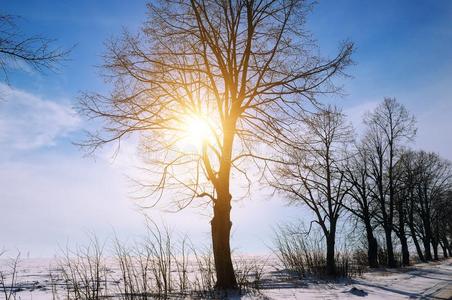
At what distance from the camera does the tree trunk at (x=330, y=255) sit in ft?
48.4

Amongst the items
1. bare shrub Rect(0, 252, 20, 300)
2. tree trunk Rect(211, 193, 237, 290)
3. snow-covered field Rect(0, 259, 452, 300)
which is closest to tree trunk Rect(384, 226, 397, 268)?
snow-covered field Rect(0, 259, 452, 300)

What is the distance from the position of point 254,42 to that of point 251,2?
3.67 feet

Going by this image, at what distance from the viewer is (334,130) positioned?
57.3 ft

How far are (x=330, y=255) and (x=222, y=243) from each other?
869 cm

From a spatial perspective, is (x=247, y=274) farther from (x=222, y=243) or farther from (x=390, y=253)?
(x=390, y=253)

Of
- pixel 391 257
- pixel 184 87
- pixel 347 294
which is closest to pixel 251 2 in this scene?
pixel 184 87

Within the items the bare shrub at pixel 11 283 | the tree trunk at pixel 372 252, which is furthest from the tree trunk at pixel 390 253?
the bare shrub at pixel 11 283

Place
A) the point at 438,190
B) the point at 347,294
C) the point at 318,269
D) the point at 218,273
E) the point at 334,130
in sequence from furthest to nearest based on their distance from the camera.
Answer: the point at 438,190
the point at 334,130
the point at 318,269
the point at 218,273
the point at 347,294

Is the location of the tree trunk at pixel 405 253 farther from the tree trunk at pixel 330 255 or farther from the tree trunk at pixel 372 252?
the tree trunk at pixel 330 255

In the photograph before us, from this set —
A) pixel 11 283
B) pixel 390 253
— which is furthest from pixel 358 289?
pixel 390 253

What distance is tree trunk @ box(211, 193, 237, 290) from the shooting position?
348 inches

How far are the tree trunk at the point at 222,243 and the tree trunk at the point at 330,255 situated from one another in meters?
7.26

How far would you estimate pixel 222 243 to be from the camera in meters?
9.21

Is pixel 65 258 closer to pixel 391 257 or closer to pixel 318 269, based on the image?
pixel 318 269
